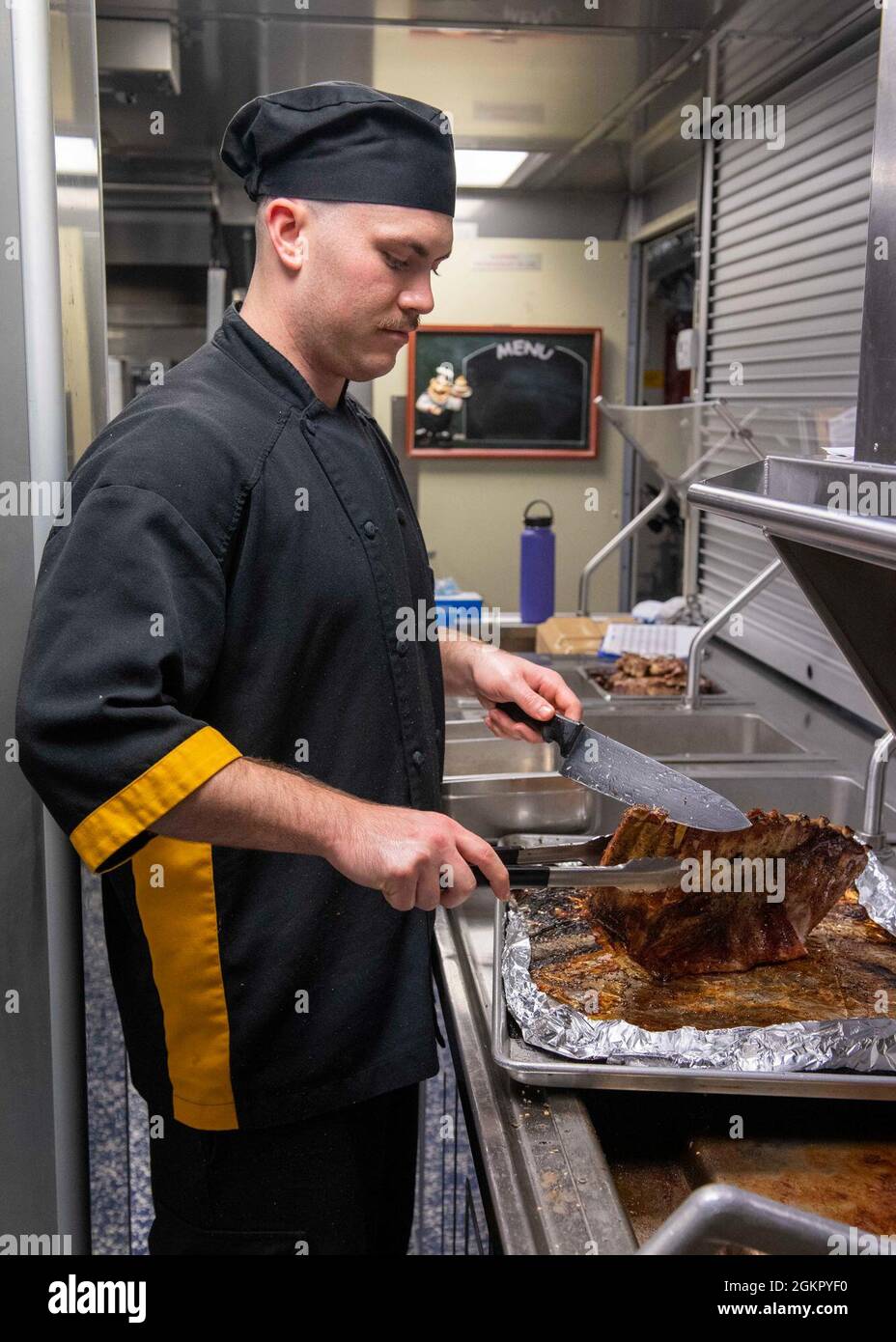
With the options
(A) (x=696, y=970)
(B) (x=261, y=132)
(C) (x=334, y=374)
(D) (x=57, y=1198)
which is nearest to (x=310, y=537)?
(C) (x=334, y=374)

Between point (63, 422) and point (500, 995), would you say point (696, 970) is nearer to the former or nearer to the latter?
point (500, 995)

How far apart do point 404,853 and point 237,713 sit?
29 cm

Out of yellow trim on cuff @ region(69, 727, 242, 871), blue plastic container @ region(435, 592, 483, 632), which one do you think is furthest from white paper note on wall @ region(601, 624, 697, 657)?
yellow trim on cuff @ region(69, 727, 242, 871)

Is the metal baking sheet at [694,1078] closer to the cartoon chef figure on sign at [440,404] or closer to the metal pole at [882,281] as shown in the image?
the metal pole at [882,281]

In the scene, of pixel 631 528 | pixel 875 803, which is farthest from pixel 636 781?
pixel 631 528

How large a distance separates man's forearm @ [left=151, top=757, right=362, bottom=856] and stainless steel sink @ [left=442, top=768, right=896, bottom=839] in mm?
1005

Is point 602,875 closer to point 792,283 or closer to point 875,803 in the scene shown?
point 875,803

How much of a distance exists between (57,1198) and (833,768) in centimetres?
154

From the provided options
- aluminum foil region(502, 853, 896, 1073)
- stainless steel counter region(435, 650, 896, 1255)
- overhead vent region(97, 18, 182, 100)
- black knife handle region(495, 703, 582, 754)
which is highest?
overhead vent region(97, 18, 182, 100)

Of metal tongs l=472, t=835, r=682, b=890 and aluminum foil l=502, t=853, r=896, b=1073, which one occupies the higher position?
metal tongs l=472, t=835, r=682, b=890

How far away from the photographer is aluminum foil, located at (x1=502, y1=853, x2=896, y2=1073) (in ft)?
4.16

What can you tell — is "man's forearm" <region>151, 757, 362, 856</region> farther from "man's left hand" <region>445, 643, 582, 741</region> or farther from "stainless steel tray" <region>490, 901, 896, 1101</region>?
"man's left hand" <region>445, 643, 582, 741</region>

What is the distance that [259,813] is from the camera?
1.22 meters

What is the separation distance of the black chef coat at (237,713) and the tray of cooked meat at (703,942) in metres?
0.19
